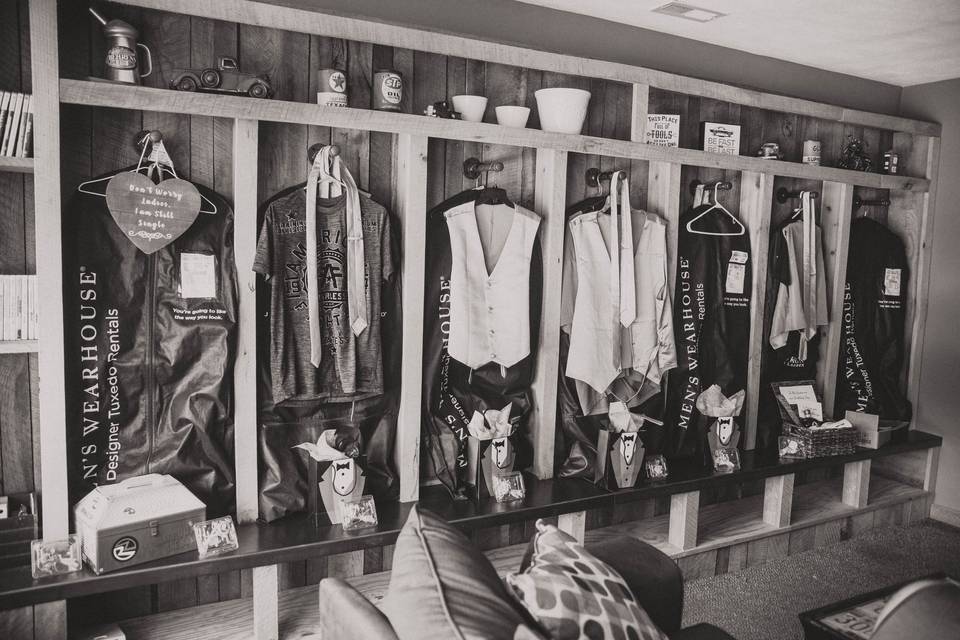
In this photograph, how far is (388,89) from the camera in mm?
2592

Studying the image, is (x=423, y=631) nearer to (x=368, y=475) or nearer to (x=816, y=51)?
(x=368, y=475)

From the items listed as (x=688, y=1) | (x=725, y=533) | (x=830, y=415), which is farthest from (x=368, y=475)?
(x=830, y=415)

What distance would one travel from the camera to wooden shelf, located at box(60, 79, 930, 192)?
84.3 inches

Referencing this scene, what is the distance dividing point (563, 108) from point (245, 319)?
1477 mm

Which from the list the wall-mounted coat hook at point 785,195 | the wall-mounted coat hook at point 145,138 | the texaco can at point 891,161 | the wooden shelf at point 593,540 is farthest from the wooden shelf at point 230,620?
the texaco can at point 891,161

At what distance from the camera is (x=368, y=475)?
2.74 m

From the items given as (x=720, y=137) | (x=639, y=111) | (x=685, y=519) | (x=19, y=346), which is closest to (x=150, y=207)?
(x=19, y=346)

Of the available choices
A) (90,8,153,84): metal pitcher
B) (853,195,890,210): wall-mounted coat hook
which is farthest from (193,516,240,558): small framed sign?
(853,195,890,210): wall-mounted coat hook

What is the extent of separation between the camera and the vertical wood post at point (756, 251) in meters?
3.61

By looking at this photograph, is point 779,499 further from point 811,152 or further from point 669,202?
point 811,152

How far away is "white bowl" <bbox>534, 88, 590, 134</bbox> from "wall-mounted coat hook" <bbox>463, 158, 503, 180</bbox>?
0.86 ft

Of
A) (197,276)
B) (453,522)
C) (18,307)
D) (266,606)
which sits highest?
(197,276)

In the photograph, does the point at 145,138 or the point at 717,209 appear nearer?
the point at 145,138

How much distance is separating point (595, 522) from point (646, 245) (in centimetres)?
134
